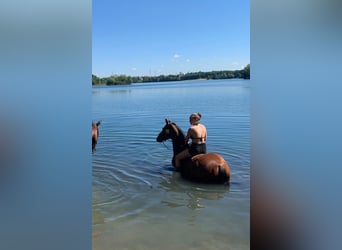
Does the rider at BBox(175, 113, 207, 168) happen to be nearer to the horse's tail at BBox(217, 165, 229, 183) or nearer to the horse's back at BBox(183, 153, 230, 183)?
the horse's back at BBox(183, 153, 230, 183)

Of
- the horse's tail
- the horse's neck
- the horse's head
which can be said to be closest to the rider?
the horse's neck

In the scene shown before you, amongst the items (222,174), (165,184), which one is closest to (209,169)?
(222,174)

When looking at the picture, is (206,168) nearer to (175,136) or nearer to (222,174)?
(222,174)

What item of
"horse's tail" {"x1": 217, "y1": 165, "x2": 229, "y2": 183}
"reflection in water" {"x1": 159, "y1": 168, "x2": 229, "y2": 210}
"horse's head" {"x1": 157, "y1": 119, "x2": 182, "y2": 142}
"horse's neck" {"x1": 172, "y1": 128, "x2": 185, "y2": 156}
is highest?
"horse's head" {"x1": 157, "y1": 119, "x2": 182, "y2": 142}

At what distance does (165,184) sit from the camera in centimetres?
324

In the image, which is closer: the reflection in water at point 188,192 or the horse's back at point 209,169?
the reflection in water at point 188,192

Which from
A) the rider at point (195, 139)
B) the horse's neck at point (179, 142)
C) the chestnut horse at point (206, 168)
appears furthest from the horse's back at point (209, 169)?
the horse's neck at point (179, 142)

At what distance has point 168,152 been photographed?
4316 millimetres

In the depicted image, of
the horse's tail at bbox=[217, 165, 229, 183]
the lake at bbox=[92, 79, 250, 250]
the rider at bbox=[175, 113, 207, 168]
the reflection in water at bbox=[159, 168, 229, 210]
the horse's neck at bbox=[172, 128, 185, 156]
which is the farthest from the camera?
the horse's neck at bbox=[172, 128, 185, 156]

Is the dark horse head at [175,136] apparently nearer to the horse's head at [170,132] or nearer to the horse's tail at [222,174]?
the horse's head at [170,132]

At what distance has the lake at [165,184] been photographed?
185 cm

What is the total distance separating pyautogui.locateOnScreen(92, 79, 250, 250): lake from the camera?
1848 mm
